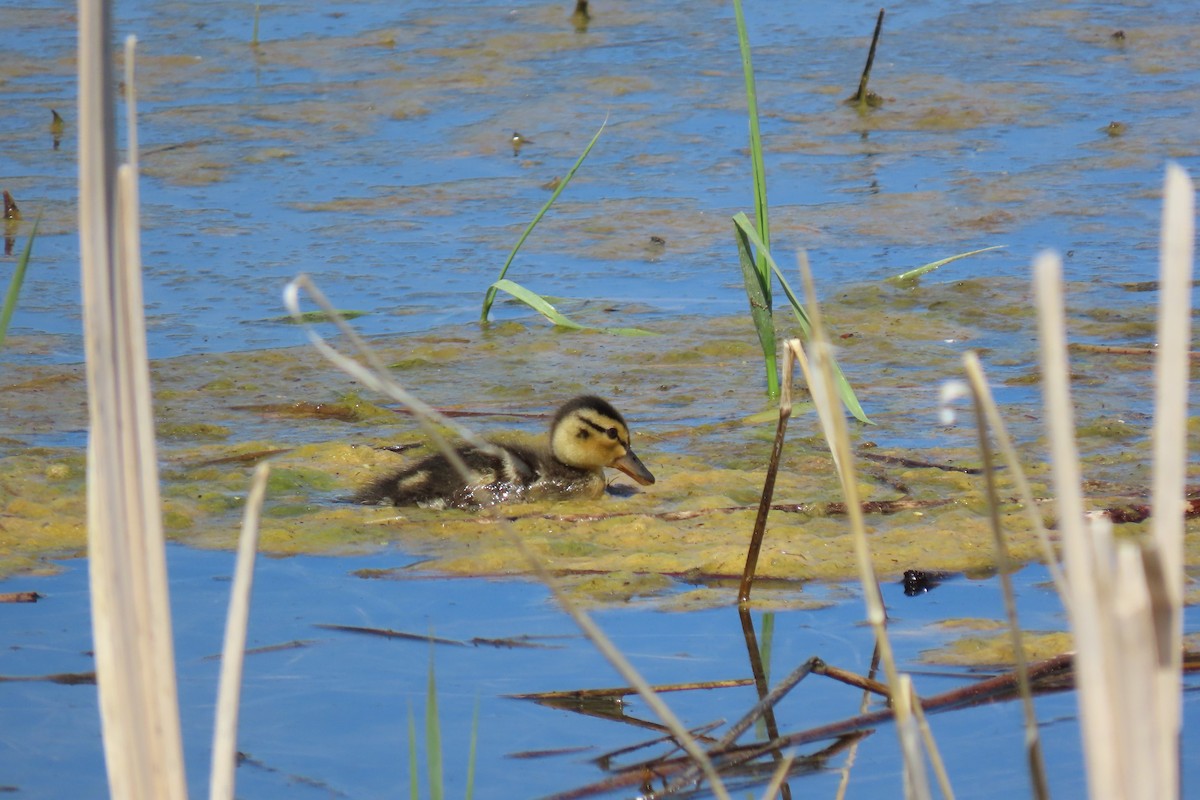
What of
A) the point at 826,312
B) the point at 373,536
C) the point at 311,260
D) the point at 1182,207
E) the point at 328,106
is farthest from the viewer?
the point at 328,106

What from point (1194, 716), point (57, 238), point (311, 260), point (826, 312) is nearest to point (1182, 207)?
point (1194, 716)

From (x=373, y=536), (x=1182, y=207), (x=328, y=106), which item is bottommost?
(x=373, y=536)

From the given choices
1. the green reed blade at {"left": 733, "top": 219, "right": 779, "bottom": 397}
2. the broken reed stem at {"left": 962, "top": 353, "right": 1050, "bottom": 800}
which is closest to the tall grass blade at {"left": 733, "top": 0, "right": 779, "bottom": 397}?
the green reed blade at {"left": 733, "top": 219, "right": 779, "bottom": 397}

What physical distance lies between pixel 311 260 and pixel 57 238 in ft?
4.01

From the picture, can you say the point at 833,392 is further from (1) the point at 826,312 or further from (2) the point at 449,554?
(1) the point at 826,312

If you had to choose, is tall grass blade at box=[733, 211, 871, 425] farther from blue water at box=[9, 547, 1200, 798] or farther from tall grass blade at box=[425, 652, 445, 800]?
tall grass blade at box=[425, 652, 445, 800]

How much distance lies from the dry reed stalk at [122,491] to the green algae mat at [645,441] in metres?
1.51

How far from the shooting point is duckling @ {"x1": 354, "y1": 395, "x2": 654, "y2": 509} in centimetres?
446

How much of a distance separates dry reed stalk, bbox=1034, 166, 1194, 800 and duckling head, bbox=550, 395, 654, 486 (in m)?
3.31

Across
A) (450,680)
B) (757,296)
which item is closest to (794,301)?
(757,296)

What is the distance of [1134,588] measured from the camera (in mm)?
1094

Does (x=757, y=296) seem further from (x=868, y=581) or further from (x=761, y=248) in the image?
Result: (x=868, y=581)

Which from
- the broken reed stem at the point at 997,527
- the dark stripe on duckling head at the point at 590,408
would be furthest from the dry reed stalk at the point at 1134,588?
the dark stripe on duckling head at the point at 590,408

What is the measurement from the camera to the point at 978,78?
9586 millimetres
